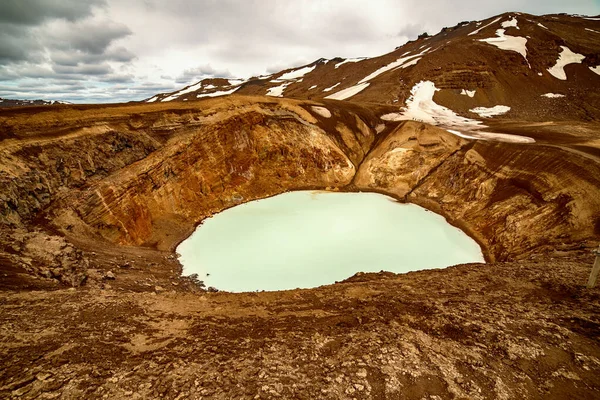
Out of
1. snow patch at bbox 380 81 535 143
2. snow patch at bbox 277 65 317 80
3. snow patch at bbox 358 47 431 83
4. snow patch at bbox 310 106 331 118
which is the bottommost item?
snow patch at bbox 310 106 331 118

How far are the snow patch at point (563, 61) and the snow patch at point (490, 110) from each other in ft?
63.9

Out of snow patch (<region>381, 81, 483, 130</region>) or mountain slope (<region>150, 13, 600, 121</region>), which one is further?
mountain slope (<region>150, 13, 600, 121</region>)

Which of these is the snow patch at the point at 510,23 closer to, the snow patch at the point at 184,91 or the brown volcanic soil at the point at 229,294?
the brown volcanic soil at the point at 229,294

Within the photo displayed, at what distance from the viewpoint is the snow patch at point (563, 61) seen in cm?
6269

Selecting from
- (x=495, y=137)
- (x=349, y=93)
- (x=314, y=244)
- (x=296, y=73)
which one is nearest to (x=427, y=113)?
(x=495, y=137)

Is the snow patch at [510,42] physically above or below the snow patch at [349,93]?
above

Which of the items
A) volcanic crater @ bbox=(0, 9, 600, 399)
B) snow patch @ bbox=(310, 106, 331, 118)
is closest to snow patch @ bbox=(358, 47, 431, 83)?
snow patch @ bbox=(310, 106, 331, 118)

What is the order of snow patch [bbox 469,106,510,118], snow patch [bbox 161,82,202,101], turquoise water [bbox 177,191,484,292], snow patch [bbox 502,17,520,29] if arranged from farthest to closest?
snow patch [bbox 161,82,202,101]
snow patch [bbox 502,17,520,29]
snow patch [bbox 469,106,510,118]
turquoise water [bbox 177,191,484,292]

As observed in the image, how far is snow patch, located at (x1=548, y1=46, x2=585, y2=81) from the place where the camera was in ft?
206

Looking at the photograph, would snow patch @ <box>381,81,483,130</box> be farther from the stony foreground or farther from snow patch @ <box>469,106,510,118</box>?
the stony foreground

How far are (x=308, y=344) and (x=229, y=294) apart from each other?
4895mm

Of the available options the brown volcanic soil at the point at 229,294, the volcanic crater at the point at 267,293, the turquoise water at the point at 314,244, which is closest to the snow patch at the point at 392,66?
the volcanic crater at the point at 267,293

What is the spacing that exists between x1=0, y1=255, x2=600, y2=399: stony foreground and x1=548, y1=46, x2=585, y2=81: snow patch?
73.7 metres

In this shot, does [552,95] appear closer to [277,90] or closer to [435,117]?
[435,117]
